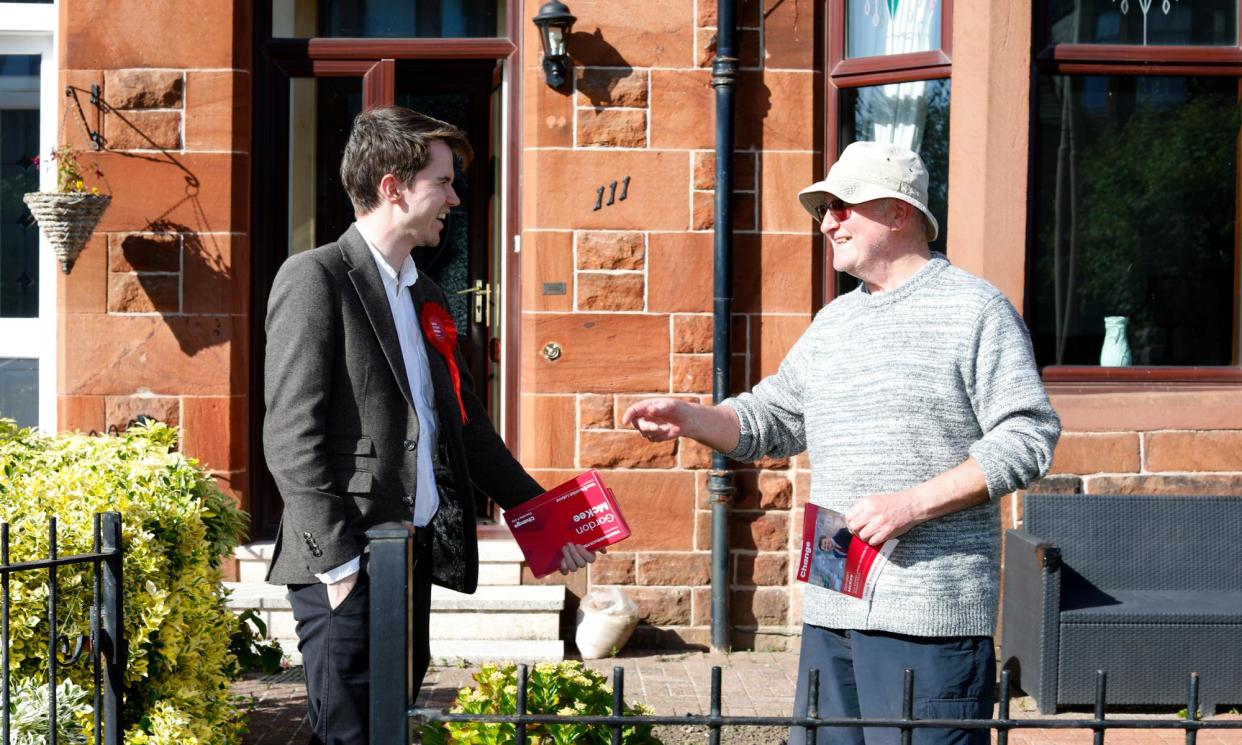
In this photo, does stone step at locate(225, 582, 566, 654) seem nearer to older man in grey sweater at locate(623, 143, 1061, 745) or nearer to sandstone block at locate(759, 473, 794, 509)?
sandstone block at locate(759, 473, 794, 509)

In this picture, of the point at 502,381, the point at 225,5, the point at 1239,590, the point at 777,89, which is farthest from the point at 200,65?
the point at 1239,590

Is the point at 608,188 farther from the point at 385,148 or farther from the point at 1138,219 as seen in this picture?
the point at 385,148

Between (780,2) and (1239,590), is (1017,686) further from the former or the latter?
(780,2)

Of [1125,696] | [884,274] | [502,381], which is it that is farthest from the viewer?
[502,381]

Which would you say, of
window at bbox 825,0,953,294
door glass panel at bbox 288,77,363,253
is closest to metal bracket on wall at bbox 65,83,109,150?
door glass panel at bbox 288,77,363,253

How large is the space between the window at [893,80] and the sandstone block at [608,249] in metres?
0.99

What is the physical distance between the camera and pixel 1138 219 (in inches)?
267

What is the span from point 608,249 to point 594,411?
777mm

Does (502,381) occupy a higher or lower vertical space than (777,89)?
lower

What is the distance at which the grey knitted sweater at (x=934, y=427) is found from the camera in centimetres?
304

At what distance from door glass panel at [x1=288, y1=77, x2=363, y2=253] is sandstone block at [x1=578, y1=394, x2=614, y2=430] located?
1.63 meters

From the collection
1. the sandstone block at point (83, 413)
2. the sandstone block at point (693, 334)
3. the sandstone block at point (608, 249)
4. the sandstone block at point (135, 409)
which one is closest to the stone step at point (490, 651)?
the sandstone block at point (693, 334)

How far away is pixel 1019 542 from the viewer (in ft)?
20.3

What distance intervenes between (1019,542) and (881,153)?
11.0 ft
